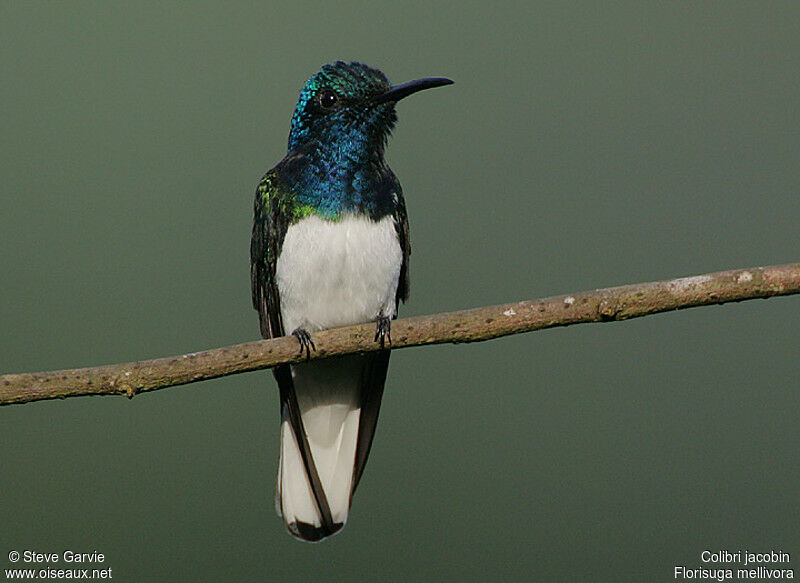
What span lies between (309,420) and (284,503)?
40 cm

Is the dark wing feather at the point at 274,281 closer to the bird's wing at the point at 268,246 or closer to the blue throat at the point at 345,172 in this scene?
the bird's wing at the point at 268,246

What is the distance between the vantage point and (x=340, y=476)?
4191mm

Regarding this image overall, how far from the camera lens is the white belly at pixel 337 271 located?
11.8 ft

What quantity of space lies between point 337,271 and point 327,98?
2.55 ft

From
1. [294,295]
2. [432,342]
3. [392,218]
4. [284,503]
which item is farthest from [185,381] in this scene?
[284,503]

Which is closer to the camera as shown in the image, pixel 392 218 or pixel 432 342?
pixel 432 342

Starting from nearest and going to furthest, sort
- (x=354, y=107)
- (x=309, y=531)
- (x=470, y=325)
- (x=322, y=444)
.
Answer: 1. (x=470, y=325)
2. (x=354, y=107)
3. (x=309, y=531)
4. (x=322, y=444)

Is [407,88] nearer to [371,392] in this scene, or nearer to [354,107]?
[354,107]

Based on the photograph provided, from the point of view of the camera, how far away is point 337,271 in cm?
362

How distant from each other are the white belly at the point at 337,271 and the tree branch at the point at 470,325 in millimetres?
731

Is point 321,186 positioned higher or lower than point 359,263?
higher

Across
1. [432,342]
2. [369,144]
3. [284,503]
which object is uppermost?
[369,144]

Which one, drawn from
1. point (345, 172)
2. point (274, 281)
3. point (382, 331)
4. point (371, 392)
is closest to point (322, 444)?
point (371, 392)

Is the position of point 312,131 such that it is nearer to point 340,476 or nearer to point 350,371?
point 350,371
